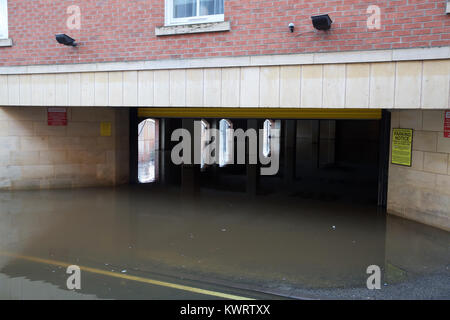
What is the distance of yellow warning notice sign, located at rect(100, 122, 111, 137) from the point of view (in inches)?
448

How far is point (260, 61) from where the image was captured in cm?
726

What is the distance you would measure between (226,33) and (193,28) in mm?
624

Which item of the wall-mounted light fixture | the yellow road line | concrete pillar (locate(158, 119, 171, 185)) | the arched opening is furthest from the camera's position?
concrete pillar (locate(158, 119, 171, 185))

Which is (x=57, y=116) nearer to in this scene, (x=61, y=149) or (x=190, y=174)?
(x=61, y=149)

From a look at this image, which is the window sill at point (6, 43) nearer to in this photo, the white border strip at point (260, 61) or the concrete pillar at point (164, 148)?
the white border strip at point (260, 61)

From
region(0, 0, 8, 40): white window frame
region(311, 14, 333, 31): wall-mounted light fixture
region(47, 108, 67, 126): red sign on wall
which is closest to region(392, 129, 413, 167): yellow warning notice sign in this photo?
region(311, 14, 333, 31): wall-mounted light fixture

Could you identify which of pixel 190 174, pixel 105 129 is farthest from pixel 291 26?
pixel 105 129

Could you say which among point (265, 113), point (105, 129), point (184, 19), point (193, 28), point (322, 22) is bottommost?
point (105, 129)

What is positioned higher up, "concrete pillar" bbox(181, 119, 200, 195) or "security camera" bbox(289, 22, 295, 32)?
"security camera" bbox(289, 22, 295, 32)

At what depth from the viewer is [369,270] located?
5.51m

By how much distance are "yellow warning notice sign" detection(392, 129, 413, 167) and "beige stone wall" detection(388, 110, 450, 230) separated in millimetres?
82

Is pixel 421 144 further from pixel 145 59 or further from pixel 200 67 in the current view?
pixel 145 59

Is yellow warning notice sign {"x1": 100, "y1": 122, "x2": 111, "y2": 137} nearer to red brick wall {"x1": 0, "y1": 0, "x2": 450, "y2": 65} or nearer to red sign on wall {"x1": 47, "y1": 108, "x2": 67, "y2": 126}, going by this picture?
red sign on wall {"x1": 47, "y1": 108, "x2": 67, "y2": 126}

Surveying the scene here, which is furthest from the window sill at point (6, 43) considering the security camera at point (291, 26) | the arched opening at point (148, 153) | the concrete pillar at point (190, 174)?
the security camera at point (291, 26)
